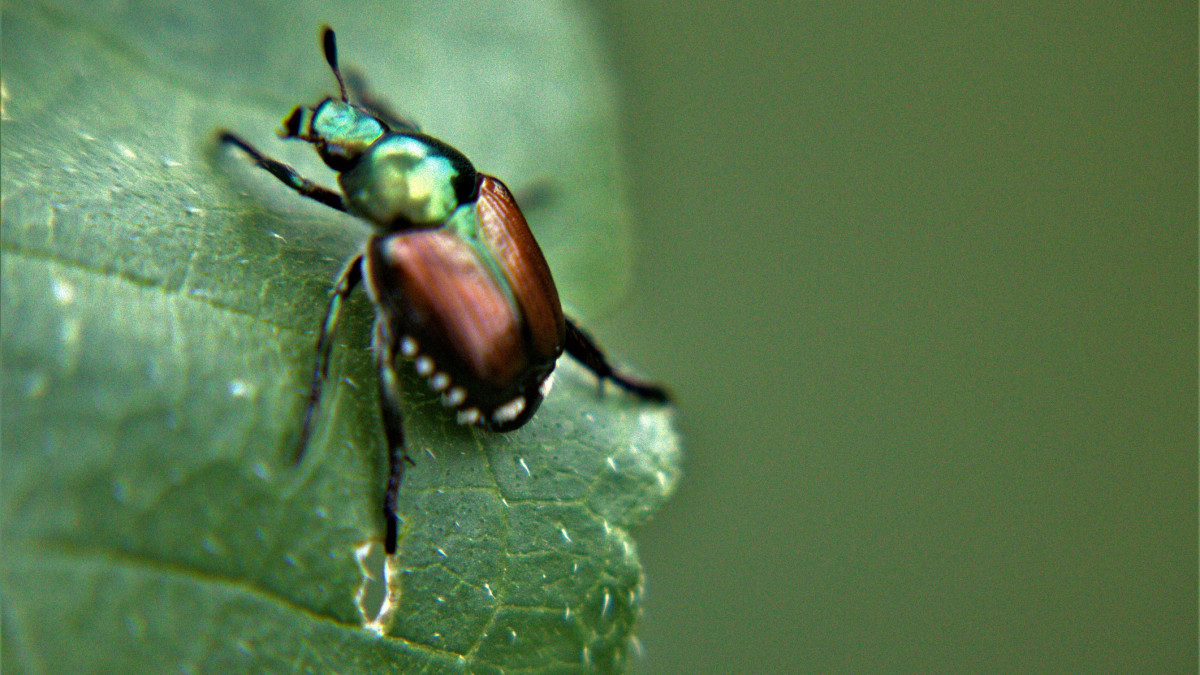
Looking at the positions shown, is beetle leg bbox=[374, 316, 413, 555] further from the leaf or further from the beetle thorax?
the beetle thorax

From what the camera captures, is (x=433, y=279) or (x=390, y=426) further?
(x=433, y=279)

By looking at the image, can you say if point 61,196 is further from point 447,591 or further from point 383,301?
point 447,591

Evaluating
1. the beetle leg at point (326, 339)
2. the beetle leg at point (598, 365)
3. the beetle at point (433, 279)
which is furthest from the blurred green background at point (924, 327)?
the beetle leg at point (326, 339)

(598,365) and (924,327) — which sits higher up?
(924,327)

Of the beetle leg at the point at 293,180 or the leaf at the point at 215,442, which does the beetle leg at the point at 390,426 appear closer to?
the leaf at the point at 215,442

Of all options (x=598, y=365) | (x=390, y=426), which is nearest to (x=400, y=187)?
(x=390, y=426)

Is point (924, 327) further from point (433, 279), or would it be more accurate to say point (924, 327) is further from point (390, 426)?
point (390, 426)
